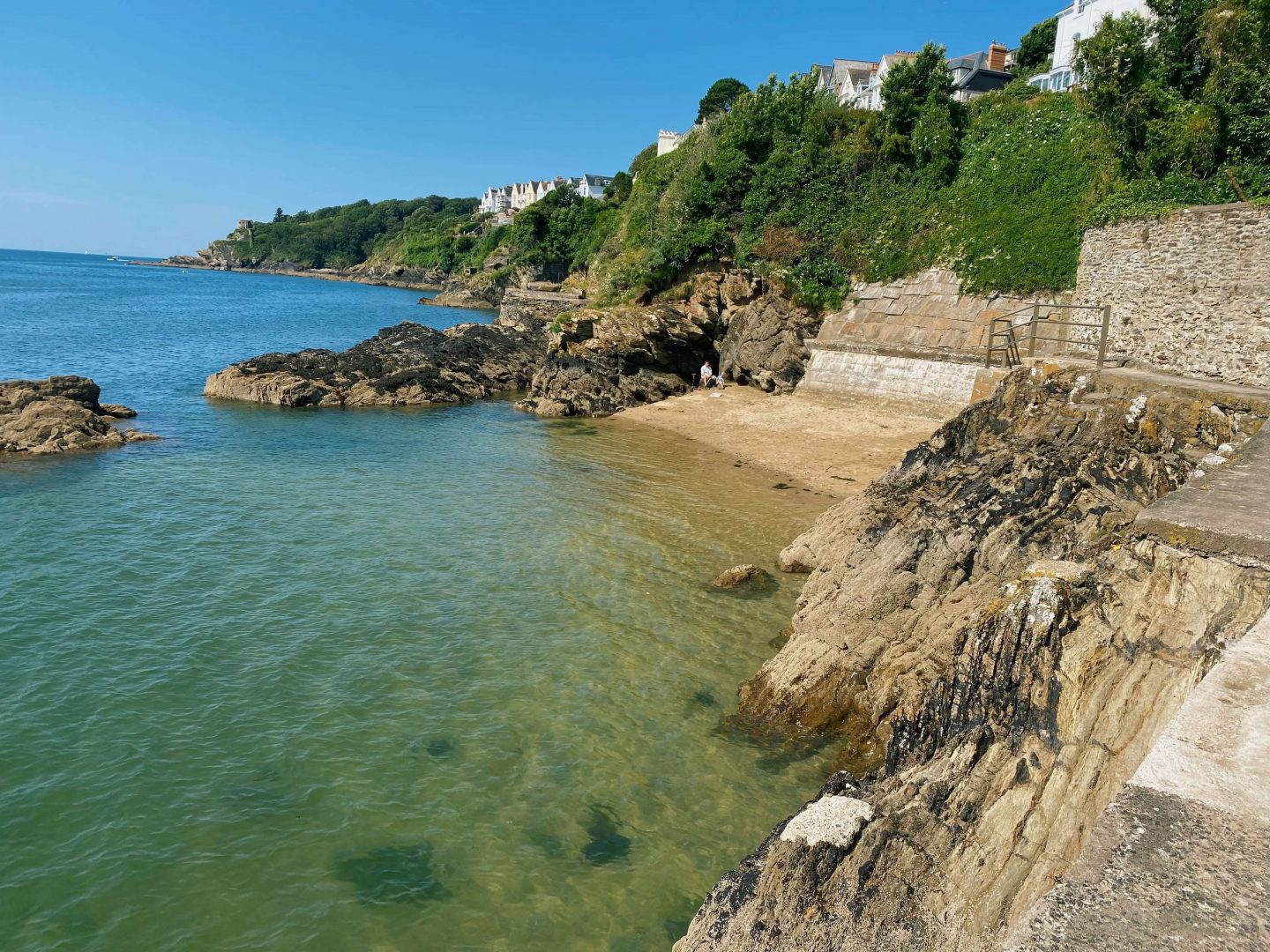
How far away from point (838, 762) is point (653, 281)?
33.4 m

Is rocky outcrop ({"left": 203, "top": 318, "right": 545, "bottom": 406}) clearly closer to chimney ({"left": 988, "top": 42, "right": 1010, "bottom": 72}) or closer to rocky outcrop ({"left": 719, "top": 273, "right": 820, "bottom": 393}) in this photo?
rocky outcrop ({"left": 719, "top": 273, "right": 820, "bottom": 393})

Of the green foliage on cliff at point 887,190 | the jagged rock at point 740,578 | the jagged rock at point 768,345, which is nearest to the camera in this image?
the jagged rock at point 740,578

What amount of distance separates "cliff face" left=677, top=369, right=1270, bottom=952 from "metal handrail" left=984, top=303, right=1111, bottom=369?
5.90 m

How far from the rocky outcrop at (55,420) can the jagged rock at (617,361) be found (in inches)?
602

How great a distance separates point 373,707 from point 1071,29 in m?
48.1

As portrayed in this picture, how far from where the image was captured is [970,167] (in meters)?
30.8

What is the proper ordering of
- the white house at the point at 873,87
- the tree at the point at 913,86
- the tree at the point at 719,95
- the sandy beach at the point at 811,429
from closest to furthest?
1. the sandy beach at the point at 811,429
2. the tree at the point at 913,86
3. the white house at the point at 873,87
4. the tree at the point at 719,95

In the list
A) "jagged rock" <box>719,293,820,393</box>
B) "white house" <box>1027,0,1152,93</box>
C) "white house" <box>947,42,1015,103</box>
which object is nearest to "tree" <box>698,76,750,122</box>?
"white house" <box>947,42,1015,103</box>

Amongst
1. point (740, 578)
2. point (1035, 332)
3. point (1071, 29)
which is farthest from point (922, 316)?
point (1071, 29)

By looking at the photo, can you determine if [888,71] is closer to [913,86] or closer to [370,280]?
[913,86]

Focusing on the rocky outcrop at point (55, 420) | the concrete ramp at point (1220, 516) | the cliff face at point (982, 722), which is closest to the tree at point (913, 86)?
the cliff face at point (982, 722)

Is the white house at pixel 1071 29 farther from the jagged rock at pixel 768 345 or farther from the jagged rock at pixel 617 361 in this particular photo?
the jagged rock at pixel 617 361

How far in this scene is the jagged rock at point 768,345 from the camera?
102ft

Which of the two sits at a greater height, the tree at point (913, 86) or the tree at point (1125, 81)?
the tree at point (913, 86)
